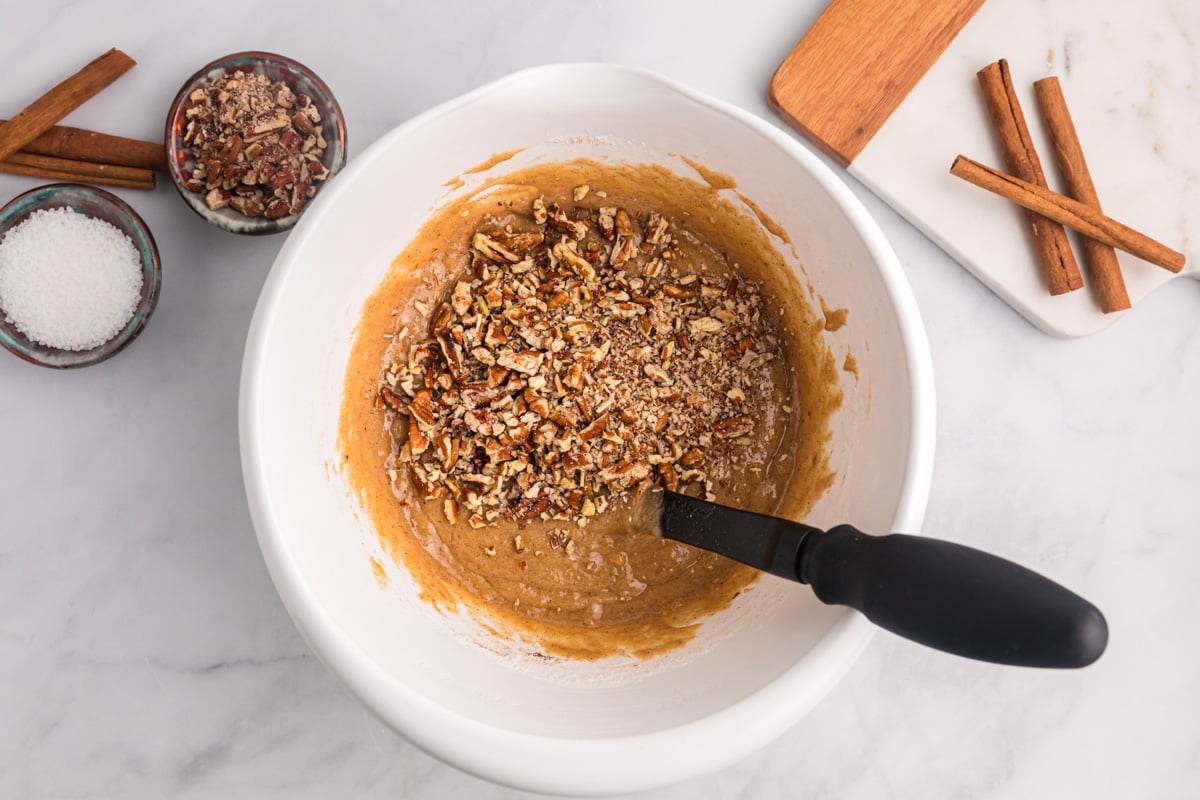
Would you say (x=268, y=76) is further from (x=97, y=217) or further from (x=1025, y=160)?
(x=1025, y=160)

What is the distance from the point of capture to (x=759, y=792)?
1.27 meters

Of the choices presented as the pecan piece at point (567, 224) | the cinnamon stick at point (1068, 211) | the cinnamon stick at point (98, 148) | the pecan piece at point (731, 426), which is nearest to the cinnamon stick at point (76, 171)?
the cinnamon stick at point (98, 148)

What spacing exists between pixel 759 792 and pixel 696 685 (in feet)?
1.35

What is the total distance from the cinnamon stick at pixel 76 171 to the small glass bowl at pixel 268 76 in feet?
0.28

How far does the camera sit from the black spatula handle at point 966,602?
0.69m

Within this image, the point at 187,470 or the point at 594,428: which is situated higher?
the point at 594,428

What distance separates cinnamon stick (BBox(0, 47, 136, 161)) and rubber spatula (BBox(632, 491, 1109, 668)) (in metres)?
1.09

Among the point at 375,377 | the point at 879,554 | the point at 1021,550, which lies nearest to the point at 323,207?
the point at 375,377

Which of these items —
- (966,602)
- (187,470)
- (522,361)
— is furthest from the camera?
(187,470)

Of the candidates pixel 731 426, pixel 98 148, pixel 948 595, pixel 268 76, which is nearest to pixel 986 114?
pixel 731 426

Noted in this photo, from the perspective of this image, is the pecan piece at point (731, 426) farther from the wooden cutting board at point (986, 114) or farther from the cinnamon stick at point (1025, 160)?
the cinnamon stick at point (1025, 160)

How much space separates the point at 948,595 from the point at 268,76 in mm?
1048

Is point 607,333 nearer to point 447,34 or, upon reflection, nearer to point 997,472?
point 447,34

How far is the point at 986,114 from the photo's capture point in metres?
1.28
